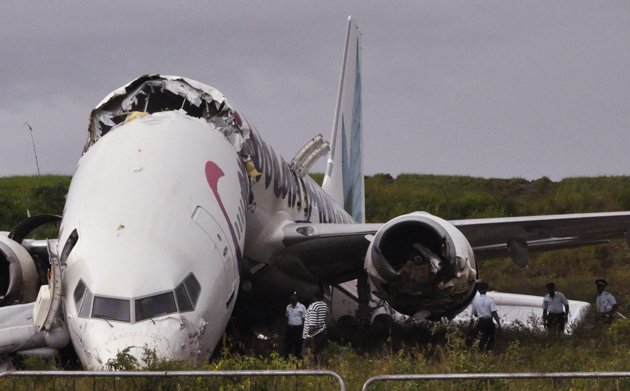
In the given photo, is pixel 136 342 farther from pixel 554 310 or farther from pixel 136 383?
pixel 554 310

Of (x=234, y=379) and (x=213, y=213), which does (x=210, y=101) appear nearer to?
(x=213, y=213)

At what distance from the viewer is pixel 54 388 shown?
10977 millimetres

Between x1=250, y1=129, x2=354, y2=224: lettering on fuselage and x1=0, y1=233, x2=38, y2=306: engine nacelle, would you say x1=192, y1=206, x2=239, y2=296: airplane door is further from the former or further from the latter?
x1=0, y1=233, x2=38, y2=306: engine nacelle

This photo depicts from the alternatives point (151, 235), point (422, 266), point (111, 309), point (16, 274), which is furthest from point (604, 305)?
point (111, 309)

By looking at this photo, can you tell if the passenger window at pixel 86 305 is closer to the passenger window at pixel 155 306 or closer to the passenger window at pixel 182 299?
the passenger window at pixel 155 306

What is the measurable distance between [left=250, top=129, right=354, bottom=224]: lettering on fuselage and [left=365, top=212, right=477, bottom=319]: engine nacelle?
234 centimetres

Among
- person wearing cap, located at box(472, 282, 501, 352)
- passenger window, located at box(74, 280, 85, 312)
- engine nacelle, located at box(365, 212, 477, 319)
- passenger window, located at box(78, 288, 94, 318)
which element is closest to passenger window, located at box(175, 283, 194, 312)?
passenger window, located at box(78, 288, 94, 318)

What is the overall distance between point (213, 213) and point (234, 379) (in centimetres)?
428

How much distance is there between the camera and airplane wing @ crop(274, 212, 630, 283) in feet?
63.4

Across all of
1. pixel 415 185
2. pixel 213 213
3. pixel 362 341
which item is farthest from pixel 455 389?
pixel 415 185

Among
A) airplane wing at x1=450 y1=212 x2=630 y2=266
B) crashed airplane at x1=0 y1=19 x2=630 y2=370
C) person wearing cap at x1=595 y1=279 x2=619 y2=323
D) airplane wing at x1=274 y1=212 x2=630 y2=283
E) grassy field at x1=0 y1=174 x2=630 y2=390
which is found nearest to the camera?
grassy field at x1=0 y1=174 x2=630 y2=390

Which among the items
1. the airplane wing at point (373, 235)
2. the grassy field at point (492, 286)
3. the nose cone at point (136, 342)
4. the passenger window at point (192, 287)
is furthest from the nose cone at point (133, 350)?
the airplane wing at point (373, 235)

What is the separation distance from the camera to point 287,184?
66.1 ft

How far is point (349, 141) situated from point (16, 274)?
15.6 metres
